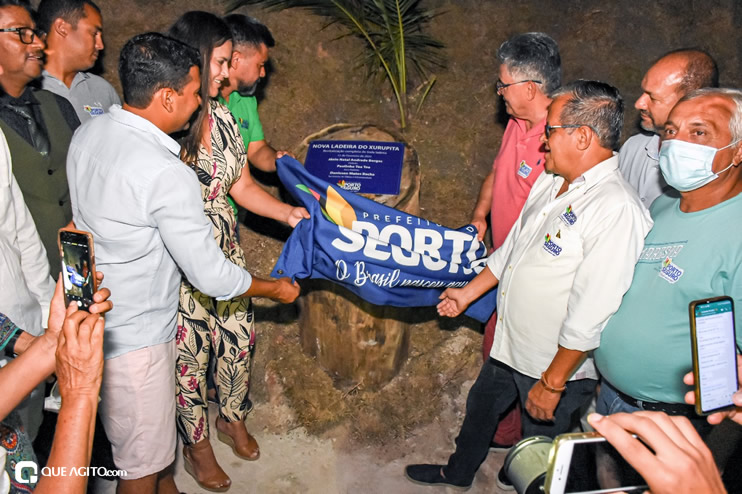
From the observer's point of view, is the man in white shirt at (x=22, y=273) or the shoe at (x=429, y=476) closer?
the man in white shirt at (x=22, y=273)

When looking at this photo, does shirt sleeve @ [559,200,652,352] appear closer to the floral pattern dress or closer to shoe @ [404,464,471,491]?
shoe @ [404,464,471,491]

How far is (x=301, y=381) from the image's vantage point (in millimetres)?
4312

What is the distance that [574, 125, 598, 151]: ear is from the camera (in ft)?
8.45

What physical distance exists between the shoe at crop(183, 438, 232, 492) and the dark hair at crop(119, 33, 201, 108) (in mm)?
2061

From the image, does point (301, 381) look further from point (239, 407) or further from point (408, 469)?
Answer: point (408, 469)

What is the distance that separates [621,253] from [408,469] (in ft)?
6.63

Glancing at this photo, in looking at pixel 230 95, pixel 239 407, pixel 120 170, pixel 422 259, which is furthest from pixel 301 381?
pixel 120 170

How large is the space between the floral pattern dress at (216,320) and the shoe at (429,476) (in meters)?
1.15

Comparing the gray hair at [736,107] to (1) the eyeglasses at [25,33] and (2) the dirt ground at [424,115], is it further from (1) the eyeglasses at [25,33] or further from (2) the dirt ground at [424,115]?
(1) the eyeglasses at [25,33]

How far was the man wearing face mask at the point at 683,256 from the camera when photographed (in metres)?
2.22

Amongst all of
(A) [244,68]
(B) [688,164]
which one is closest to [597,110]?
(B) [688,164]

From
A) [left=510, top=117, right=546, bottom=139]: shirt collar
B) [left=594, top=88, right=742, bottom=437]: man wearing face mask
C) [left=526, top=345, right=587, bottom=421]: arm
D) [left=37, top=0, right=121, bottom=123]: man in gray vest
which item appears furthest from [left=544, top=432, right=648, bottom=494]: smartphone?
[left=37, top=0, right=121, bottom=123]: man in gray vest

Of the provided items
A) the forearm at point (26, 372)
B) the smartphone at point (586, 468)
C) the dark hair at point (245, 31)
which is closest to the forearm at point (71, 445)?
the forearm at point (26, 372)

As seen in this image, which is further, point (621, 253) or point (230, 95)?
point (230, 95)
